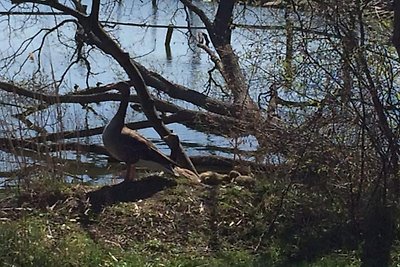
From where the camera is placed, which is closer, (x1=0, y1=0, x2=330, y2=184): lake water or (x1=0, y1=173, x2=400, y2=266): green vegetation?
(x1=0, y1=173, x2=400, y2=266): green vegetation

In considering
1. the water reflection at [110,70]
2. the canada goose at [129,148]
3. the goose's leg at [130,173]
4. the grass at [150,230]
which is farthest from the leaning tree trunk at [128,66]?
the grass at [150,230]

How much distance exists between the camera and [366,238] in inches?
268

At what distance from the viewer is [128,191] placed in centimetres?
792

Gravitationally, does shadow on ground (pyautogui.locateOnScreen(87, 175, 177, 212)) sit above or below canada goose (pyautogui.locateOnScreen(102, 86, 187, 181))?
below

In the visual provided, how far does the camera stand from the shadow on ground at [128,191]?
7583 millimetres

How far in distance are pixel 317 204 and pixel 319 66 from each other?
1265mm

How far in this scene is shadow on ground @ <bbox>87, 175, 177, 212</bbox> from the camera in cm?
758

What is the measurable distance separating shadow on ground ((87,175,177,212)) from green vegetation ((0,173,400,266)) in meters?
0.10

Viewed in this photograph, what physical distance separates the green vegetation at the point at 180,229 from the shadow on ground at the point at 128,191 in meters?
0.10

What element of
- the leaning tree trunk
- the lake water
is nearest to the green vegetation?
the lake water

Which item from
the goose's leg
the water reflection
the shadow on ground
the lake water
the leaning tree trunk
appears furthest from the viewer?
the water reflection

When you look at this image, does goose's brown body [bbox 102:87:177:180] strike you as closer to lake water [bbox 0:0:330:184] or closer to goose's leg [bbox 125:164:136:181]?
goose's leg [bbox 125:164:136:181]

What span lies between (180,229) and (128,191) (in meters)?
0.99

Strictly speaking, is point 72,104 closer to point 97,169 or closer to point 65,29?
point 97,169
